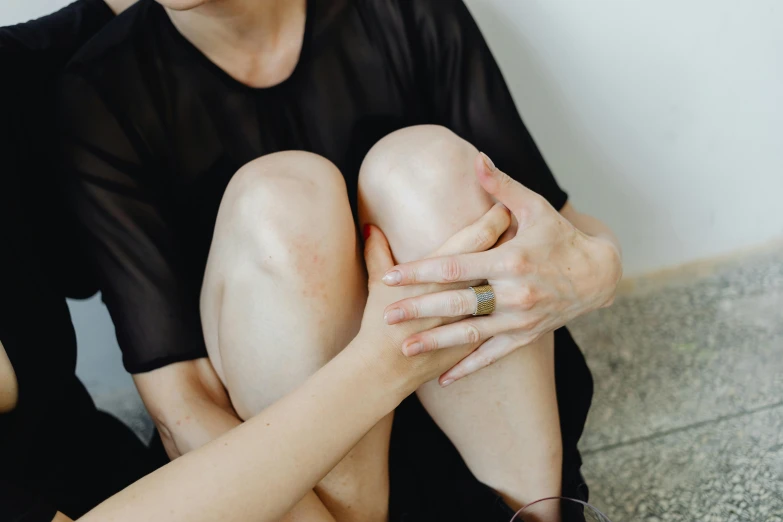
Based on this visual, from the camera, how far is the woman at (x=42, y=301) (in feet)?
2.37

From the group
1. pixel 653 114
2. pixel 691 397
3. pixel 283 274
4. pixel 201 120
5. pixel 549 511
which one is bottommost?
pixel 691 397

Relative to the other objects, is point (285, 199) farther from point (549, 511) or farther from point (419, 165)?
point (549, 511)

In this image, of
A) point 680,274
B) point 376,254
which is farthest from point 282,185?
point 680,274

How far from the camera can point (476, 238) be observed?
74 cm

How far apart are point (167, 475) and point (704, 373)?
999 mm

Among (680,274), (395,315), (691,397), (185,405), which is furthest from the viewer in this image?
(680,274)

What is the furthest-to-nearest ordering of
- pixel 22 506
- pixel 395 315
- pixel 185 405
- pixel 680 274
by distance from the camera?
pixel 680 274
pixel 185 405
pixel 395 315
pixel 22 506

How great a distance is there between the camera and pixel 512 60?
1180 millimetres

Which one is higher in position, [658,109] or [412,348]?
[412,348]

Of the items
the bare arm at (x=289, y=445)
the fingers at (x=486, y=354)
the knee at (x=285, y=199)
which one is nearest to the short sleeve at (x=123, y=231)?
the knee at (x=285, y=199)

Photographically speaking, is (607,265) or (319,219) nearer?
(319,219)

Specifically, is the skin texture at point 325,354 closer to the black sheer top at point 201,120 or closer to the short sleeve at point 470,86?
the black sheer top at point 201,120

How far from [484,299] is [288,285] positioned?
201mm

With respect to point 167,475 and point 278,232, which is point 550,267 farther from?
point 167,475
